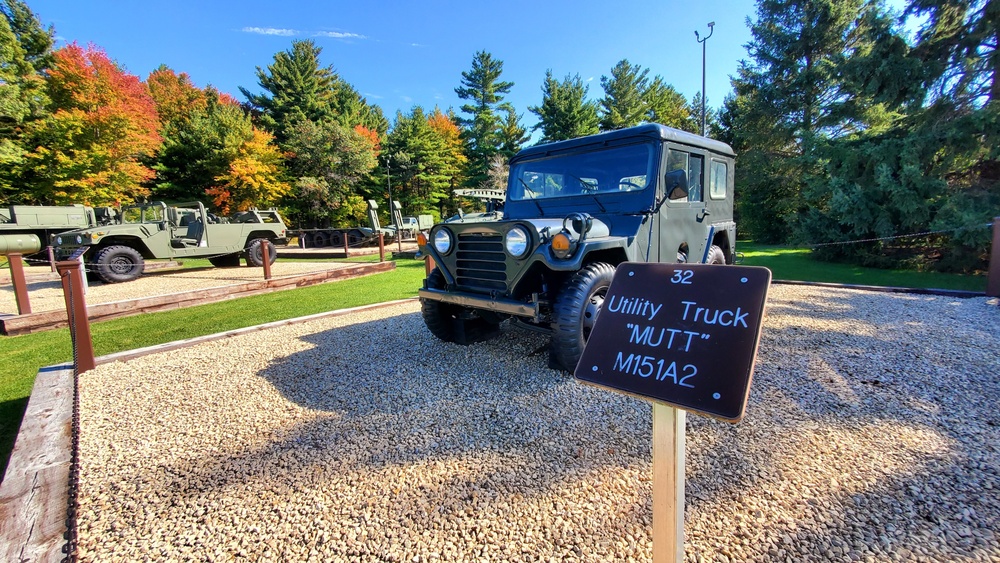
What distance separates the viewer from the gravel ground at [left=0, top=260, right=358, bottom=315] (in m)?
7.25

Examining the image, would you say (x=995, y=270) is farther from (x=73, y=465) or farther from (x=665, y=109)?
(x=665, y=109)

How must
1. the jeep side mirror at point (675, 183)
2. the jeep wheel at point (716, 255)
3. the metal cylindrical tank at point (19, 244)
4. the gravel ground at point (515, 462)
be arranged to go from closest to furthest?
the gravel ground at point (515, 462) < the jeep side mirror at point (675, 183) < the jeep wheel at point (716, 255) < the metal cylindrical tank at point (19, 244)

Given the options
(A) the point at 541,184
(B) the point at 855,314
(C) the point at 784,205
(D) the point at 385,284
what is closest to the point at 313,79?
(D) the point at 385,284

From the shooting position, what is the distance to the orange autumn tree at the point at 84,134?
1586cm

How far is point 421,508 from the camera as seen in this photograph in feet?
6.12

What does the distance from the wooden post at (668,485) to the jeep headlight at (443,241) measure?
102 inches

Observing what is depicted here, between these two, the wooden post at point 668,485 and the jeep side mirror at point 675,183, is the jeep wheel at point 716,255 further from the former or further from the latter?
the wooden post at point 668,485

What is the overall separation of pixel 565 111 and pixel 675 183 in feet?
70.6

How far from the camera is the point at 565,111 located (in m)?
22.8

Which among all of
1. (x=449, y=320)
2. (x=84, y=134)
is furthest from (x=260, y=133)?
(x=449, y=320)

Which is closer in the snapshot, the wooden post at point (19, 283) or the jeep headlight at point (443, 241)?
the jeep headlight at point (443, 241)

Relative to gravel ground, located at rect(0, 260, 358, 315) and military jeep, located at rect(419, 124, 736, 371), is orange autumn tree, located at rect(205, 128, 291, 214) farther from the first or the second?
military jeep, located at rect(419, 124, 736, 371)

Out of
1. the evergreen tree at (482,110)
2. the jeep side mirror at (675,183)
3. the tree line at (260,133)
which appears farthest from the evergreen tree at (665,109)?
the jeep side mirror at (675,183)

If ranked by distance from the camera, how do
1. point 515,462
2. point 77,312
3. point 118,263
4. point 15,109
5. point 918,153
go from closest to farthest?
point 515,462 < point 77,312 < point 918,153 < point 118,263 < point 15,109
